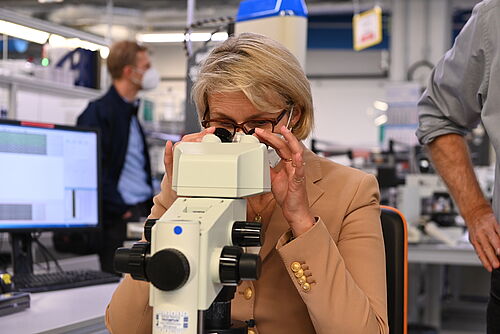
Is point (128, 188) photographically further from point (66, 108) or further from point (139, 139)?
point (66, 108)

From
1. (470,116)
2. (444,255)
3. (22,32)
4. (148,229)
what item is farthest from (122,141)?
(148,229)

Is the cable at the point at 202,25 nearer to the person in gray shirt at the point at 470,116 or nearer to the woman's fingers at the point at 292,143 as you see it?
the person in gray shirt at the point at 470,116

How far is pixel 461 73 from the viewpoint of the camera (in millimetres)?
1640

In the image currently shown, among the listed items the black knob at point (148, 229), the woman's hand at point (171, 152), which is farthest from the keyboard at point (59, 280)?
the black knob at point (148, 229)

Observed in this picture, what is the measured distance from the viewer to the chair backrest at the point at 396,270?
1.45 m

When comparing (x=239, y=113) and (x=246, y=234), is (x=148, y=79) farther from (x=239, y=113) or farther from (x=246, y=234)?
(x=246, y=234)

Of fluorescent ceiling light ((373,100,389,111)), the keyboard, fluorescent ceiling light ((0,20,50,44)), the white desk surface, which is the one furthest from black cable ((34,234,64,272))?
fluorescent ceiling light ((373,100,389,111))

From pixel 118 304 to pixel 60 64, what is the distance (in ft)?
9.40

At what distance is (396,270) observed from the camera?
1.46 m

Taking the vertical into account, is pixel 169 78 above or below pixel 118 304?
above

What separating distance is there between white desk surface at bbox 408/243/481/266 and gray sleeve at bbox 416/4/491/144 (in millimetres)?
1776

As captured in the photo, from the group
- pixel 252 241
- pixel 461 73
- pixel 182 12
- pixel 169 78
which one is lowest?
pixel 252 241

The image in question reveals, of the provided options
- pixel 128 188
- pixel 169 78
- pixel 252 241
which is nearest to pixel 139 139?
pixel 128 188

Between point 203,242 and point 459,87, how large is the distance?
1.12m
